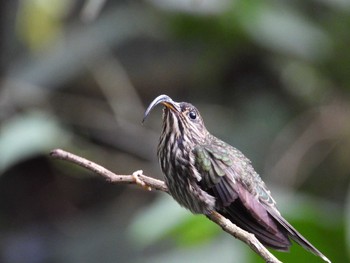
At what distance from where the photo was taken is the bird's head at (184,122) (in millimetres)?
2514

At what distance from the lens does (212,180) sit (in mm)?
2158

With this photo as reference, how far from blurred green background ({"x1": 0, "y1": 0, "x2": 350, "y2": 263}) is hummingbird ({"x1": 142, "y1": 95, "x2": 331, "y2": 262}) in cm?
191

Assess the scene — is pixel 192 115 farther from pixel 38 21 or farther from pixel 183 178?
pixel 38 21

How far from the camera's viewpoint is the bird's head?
2.51 metres

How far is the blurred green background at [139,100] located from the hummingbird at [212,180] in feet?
6.26

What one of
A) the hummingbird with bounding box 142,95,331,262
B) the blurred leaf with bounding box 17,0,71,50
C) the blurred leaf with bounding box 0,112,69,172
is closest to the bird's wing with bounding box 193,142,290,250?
the hummingbird with bounding box 142,95,331,262

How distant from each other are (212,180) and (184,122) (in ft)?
1.39

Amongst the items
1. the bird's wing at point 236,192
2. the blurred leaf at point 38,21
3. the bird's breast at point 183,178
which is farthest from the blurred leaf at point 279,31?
the bird's wing at point 236,192

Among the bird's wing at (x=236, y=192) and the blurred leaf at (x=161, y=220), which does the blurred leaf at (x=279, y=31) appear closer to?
the blurred leaf at (x=161, y=220)

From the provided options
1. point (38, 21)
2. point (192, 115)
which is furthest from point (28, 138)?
point (192, 115)

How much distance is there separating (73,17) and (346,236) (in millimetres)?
3386

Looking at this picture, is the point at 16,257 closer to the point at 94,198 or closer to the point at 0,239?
the point at 0,239

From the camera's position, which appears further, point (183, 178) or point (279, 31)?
point (279, 31)

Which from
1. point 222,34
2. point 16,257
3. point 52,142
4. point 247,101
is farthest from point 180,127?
point 16,257
